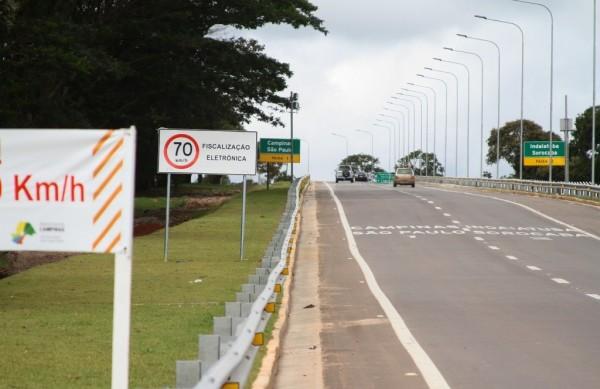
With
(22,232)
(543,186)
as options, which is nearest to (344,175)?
(543,186)

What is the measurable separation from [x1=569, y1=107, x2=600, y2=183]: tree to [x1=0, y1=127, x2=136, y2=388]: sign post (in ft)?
345

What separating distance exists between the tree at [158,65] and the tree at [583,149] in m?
64.4

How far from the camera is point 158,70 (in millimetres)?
46750

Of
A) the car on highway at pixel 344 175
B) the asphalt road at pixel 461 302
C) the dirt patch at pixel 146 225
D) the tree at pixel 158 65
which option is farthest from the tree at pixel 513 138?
the asphalt road at pixel 461 302

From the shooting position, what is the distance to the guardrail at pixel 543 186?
173 ft

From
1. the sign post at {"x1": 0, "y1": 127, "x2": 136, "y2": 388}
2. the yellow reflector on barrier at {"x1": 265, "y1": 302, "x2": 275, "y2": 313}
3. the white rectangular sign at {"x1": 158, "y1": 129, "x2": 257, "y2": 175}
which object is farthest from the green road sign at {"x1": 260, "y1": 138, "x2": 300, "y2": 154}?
the sign post at {"x1": 0, "y1": 127, "x2": 136, "y2": 388}

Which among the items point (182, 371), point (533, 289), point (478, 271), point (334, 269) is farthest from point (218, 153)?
point (182, 371)

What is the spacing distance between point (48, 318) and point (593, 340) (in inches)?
273

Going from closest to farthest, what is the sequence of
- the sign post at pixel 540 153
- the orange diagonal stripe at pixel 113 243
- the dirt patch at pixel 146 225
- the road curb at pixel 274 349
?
the orange diagonal stripe at pixel 113 243, the road curb at pixel 274 349, the dirt patch at pixel 146 225, the sign post at pixel 540 153

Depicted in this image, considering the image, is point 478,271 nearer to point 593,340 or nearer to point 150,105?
point 593,340

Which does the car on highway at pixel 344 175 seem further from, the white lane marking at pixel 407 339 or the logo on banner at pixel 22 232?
the logo on banner at pixel 22 232

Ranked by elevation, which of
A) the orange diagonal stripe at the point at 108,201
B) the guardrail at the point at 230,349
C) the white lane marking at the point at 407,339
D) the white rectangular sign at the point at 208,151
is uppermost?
the white rectangular sign at the point at 208,151

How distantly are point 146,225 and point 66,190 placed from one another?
119 feet

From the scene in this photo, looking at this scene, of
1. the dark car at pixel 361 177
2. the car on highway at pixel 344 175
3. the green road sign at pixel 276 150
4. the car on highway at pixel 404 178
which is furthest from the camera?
the dark car at pixel 361 177
